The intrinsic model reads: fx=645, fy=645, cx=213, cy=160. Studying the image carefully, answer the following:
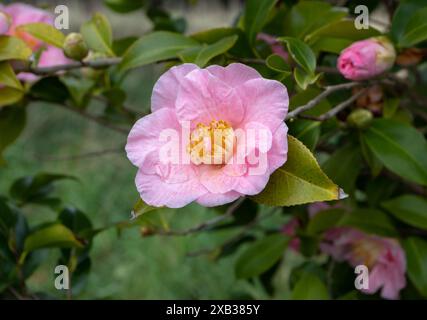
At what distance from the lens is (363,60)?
0.75 metres

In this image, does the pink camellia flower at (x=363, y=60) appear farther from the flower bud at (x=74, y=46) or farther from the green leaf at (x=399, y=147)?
the flower bud at (x=74, y=46)

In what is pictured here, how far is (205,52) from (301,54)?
115 millimetres

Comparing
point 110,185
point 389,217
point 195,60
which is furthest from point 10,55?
point 110,185

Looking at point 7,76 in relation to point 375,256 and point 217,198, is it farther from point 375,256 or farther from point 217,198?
point 375,256

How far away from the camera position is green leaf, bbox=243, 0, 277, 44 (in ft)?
2.82

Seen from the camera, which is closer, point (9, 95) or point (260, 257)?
point (9, 95)

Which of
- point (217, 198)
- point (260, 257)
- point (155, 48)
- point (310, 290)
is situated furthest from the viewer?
point (260, 257)

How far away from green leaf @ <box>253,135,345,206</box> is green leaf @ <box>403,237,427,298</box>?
0.39m

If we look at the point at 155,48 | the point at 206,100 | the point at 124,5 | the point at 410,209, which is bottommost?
the point at 410,209

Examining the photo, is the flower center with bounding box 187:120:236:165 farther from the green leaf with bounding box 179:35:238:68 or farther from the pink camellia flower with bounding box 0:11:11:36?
the pink camellia flower with bounding box 0:11:11:36

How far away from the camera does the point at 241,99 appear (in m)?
0.64

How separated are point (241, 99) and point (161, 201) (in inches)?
5.1

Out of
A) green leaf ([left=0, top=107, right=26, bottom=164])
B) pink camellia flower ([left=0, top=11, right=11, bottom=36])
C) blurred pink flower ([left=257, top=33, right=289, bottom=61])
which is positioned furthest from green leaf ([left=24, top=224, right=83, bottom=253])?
blurred pink flower ([left=257, top=33, right=289, bottom=61])

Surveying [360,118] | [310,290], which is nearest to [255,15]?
[360,118]
